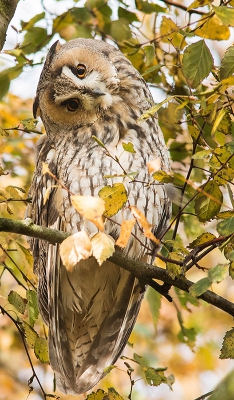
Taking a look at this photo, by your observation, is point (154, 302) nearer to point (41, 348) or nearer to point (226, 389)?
point (41, 348)

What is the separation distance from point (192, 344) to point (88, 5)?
5.38 ft

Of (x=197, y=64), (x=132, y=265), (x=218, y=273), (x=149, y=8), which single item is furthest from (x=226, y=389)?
(x=149, y=8)

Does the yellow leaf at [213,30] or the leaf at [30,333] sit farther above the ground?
the yellow leaf at [213,30]

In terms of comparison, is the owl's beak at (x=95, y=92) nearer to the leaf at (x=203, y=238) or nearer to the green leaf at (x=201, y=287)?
the leaf at (x=203, y=238)

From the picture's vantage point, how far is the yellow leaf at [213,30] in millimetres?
1852

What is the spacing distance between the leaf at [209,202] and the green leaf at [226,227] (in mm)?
149

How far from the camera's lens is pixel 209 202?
5.96 ft

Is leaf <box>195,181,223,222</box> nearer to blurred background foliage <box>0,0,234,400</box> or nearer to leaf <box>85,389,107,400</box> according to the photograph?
blurred background foliage <box>0,0,234,400</box>

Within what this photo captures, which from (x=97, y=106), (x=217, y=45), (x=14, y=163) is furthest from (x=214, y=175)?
(x=217, y=45)

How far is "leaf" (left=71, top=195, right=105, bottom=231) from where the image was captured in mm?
1458

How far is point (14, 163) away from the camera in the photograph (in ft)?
12.6

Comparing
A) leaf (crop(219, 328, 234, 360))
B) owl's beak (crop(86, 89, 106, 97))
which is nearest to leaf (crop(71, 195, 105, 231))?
leaf (crop(219, 328, 234, 360))

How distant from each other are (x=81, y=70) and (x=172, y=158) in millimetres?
617

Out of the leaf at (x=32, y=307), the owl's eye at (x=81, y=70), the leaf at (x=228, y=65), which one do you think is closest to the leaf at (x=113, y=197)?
the leaf at (x=228, y=65)
